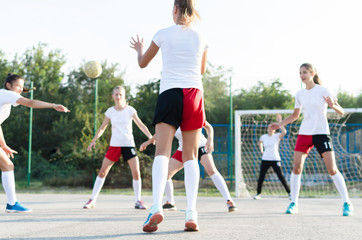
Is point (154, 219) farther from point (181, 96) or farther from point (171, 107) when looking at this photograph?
point (181, 96)

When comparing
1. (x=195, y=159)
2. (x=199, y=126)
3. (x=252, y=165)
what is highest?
(x=199, y=126)

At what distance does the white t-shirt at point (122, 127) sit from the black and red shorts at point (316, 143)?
2.57 metres

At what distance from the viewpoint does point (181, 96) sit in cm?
350

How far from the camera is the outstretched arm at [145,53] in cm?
369

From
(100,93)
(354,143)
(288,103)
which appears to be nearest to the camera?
(354,143)

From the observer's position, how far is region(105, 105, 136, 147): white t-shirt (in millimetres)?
6641

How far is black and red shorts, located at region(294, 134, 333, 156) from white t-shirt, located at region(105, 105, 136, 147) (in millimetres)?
2572

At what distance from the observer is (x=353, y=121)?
18016 mm

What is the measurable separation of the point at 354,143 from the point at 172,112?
1305 centimetres

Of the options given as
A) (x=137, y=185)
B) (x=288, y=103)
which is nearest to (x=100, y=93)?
(x=288, y=103)

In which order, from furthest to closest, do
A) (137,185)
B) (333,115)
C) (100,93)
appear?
(100,93), (333,115), (137,185)

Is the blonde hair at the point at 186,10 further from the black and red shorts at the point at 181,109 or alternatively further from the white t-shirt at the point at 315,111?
the white t-shirt at the point at 315,111

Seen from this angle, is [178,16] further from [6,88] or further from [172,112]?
[6,88]

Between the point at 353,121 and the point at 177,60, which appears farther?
the point at 353,121
